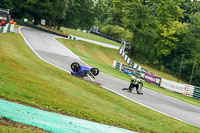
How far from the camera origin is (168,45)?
62.5 m

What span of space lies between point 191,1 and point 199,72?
26.7m

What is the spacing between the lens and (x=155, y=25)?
51000 millimetres

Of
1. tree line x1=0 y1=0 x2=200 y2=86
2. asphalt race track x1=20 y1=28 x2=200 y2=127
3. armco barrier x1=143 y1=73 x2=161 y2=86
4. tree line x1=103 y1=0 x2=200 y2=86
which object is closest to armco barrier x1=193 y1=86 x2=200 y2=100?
armco barrier x1=143 y1=73 x2=161 y2=86

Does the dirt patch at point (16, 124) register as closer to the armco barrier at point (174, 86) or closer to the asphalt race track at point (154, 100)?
the asphalt race track at point (154, 100)

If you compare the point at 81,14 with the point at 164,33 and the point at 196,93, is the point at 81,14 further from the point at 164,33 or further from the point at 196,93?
the point at 196,93

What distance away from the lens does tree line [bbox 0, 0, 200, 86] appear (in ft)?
166

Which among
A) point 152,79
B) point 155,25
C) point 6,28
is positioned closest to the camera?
point 152,79

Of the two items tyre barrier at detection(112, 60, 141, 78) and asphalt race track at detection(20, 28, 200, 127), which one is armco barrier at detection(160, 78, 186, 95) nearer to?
tyre barrier at detection(112, 60, 141, 78)

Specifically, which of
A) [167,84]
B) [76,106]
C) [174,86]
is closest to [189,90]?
[174,86]

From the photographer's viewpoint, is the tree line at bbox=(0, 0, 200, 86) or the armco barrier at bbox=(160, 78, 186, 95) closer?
the armco barrier at bbox=(160, 78, 186, 95)

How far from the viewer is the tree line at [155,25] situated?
50625 millimetres

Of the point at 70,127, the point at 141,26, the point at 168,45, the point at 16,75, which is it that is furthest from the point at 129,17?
the point at 70,127

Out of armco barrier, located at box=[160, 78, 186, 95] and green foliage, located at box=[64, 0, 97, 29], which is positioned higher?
green foliage, located at box=[64, 0, 97, 29]

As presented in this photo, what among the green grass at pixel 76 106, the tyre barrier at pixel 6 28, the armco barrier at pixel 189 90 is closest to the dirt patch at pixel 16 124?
the green grass at pixel 76 106
